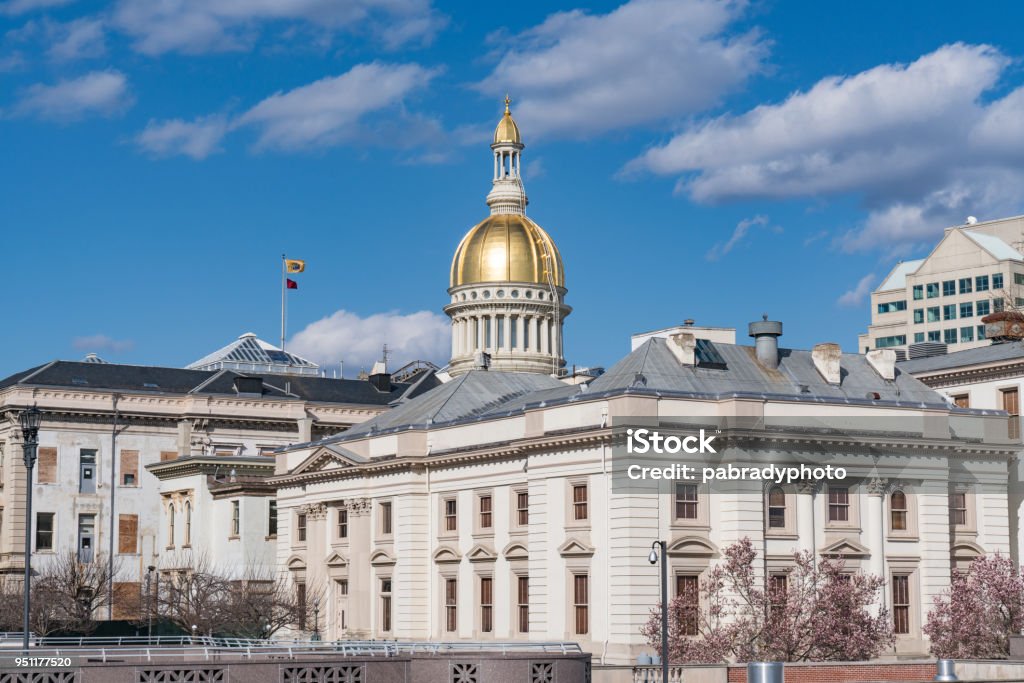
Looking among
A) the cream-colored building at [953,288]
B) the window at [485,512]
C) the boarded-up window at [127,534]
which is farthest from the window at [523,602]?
the cream-colored building at [953,288]

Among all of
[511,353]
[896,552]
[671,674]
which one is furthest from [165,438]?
[671,674]

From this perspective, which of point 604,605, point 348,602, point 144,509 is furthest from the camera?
point 144,509

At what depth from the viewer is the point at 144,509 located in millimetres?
109438

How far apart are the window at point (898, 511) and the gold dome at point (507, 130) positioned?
62614 millimetres

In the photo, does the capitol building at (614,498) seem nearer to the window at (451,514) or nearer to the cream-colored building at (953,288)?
the window at (451,514)

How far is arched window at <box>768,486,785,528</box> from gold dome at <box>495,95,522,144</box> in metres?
64.3

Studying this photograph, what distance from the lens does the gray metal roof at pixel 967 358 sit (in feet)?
282

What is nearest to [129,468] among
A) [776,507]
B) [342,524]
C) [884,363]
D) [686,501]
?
[342,524]

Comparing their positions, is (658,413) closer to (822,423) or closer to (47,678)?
(822,423)

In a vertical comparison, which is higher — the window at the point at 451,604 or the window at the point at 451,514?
the window at the point at 451,514

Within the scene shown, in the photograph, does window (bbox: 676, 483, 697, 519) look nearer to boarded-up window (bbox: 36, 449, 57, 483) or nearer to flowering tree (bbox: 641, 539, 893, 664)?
flowering tree (bbox: 641, 539, 893, 664)

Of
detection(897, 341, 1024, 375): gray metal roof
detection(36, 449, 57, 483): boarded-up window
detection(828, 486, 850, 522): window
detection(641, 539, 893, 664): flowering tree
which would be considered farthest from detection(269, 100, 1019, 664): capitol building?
detection(36, 449, 57, 483): boarded-up window

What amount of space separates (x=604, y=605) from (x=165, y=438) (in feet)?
160

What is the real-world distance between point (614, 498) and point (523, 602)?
8.53 meters
